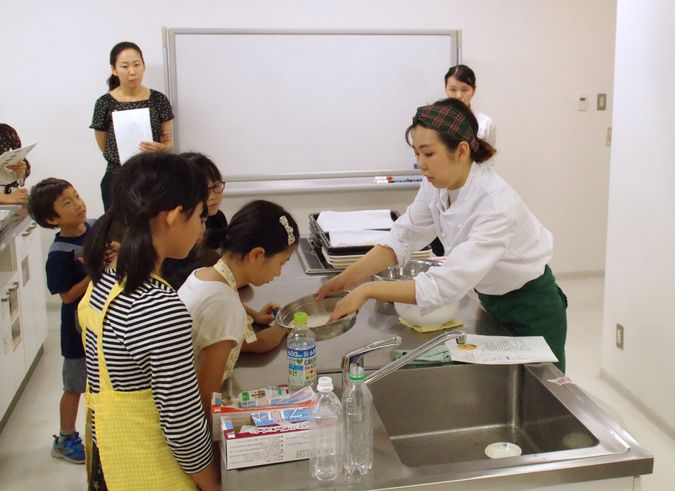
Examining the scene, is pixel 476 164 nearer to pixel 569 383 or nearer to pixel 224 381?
pixel 569 383

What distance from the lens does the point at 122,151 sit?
3.66 metres

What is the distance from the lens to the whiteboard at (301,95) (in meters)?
4.02

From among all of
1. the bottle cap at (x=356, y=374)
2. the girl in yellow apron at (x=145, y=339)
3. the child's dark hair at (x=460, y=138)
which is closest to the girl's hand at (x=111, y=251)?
the girl in yellow apron at (x=145, y=339)

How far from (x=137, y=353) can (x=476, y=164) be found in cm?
102

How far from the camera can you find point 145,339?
3.68ft

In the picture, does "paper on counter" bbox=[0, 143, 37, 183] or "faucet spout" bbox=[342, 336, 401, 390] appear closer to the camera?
"faucet spout" bbox=[342, 336, 401, 390]

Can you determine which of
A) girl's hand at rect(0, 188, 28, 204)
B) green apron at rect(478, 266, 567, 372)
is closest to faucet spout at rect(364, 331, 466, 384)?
green apron at rect(478, 266, 567, 372)

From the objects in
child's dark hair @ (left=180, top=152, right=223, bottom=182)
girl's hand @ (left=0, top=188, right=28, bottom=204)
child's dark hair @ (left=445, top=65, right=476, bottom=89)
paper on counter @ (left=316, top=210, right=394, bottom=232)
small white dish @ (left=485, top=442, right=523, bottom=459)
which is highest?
child's dark hair @ (left=445, top=65, right=476, bottom=89)

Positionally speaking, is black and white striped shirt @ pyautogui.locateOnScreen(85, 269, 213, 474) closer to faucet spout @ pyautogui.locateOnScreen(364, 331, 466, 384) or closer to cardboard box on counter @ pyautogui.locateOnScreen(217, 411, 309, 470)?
cardboard box on counter @ pyautogui.locateOnScreen(217, 411, 309, 470)

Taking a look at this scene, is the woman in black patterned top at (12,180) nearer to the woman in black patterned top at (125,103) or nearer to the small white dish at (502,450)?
the woman in black patterned top at (125,103)

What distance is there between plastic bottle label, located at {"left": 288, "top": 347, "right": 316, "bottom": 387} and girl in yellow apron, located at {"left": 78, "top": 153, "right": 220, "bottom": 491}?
248 millimetres

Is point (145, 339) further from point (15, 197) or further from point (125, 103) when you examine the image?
point (125, 103)

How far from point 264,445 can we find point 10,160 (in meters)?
2.32

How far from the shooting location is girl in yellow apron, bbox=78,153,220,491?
3.75 ft
